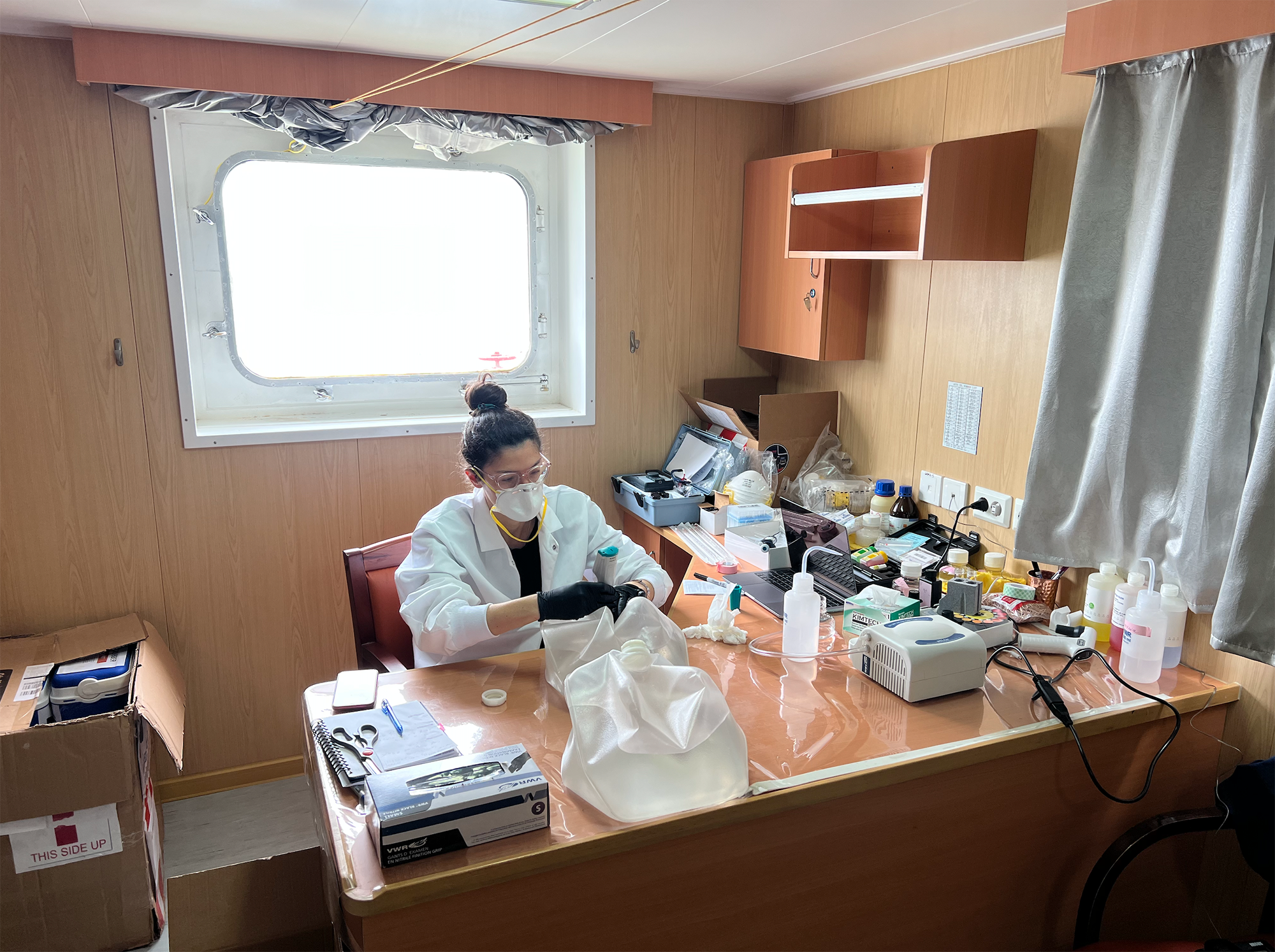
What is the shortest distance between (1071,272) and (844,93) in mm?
1312

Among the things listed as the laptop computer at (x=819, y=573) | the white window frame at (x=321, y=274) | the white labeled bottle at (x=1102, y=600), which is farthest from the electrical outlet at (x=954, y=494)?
the white window frame at (x=321, y=274)

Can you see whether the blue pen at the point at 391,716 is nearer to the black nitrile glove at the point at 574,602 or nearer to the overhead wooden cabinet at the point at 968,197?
the black nitrile glove at the point at 574,602

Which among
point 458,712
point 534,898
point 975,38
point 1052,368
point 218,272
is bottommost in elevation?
point 534,898

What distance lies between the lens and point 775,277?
3193 mm

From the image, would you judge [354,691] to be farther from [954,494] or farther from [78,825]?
[954,494]

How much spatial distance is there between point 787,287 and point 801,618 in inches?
58.4

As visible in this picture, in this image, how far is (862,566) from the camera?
252 centimetres

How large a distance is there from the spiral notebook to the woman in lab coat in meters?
0.35

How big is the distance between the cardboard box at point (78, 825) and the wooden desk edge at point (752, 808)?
4.36 ft

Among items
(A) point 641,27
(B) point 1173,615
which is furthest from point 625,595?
(A) point 641,27

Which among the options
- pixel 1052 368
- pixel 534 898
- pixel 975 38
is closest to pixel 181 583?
pixel 534 898

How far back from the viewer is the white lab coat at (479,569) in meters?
2.10

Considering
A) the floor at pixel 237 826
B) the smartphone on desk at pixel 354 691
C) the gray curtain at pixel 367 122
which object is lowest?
the floor at pixel 237 826

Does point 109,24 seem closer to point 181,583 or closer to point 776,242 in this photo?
point 181,583
